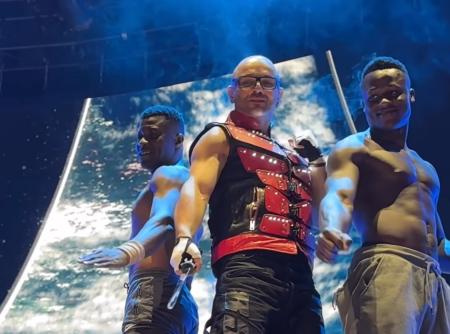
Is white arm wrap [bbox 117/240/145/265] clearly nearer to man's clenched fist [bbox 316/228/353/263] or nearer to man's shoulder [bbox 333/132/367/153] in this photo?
man's clenched fist [bbox 316/228/353/263]

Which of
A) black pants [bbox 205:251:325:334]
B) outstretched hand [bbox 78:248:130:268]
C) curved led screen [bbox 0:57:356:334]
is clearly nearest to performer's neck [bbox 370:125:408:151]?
black pants [bbox 205:251:325:334]

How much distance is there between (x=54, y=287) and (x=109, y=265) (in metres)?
2.94

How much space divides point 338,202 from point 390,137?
1.28ft

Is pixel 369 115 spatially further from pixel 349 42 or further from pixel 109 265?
pixel 349 42

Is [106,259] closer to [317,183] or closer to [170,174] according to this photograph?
[170,174]

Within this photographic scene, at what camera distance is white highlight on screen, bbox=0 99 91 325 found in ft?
14.7

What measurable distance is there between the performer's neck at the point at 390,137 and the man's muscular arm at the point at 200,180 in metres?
0.49

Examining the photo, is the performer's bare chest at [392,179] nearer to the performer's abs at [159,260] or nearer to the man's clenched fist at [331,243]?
the man's clenched fist at [331,243]

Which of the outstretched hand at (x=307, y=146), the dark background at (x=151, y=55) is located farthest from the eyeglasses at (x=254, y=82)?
the dark background at (x=151, y=55)

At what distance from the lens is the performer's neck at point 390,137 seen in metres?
2.02

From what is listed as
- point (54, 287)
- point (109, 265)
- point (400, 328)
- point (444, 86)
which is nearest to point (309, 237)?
point (400, 328)

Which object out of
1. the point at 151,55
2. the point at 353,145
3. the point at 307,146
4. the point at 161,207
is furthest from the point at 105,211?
the point at 353,145

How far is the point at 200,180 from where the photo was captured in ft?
6.11

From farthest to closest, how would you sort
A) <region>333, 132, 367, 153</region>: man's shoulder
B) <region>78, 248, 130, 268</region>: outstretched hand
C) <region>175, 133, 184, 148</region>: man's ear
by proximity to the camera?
<region>175, 133, 184, 148</region>: man's ear → <region>333, 132, 367, 153</region>: man's shoulder → <region>78, 248, 130, 268</region>: outstretched hand
